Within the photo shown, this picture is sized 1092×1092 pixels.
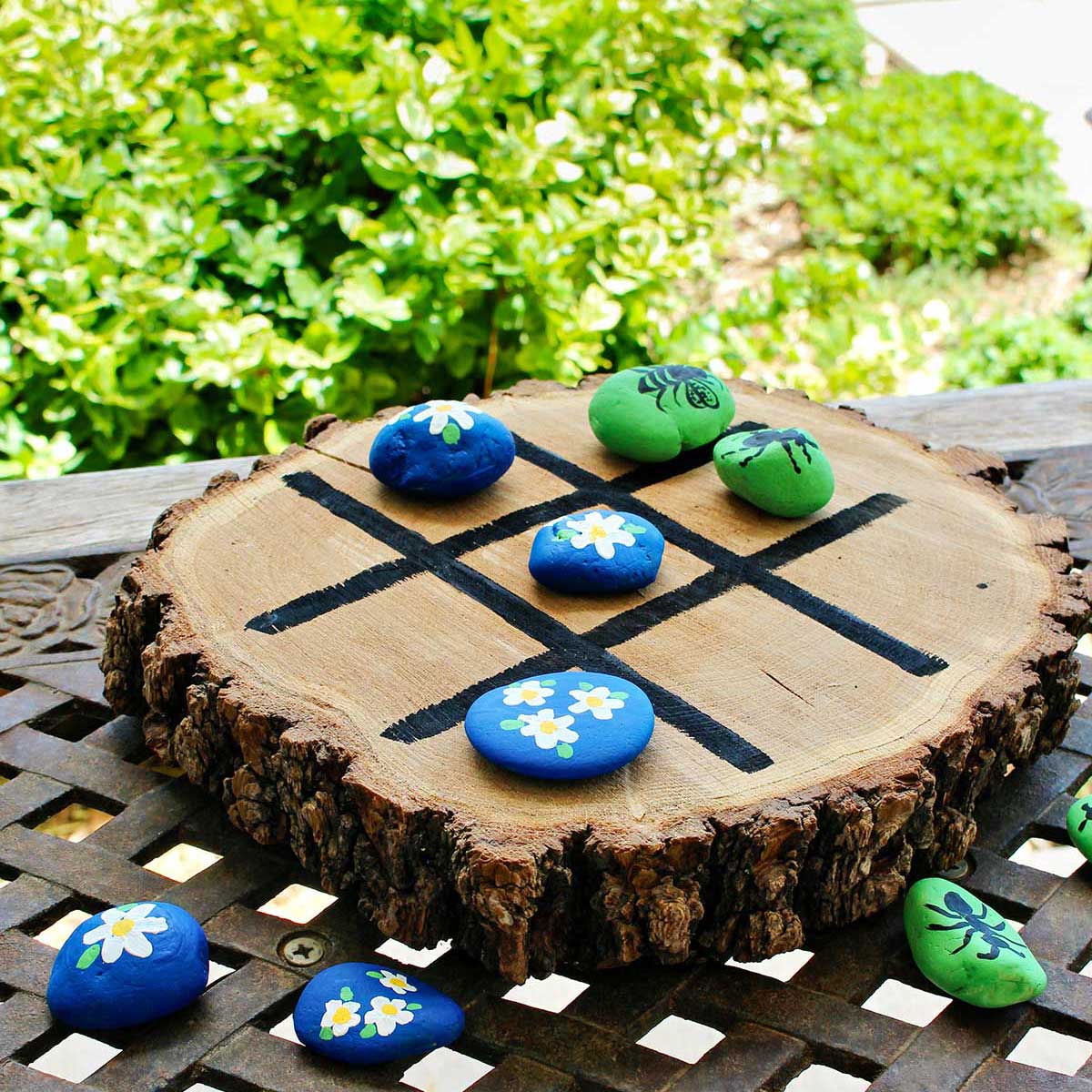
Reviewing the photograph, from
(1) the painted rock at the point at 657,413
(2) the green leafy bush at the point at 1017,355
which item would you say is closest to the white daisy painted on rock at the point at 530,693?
(1) the painted rock at the point at 657,413

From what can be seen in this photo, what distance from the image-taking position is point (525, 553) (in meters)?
1.70

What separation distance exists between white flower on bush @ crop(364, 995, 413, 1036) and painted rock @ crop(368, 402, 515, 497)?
69cm

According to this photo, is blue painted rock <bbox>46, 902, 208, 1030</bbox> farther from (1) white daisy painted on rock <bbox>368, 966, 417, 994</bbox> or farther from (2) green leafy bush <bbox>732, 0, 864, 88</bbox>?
(2) green leafy bush <bbox>732, 0, 864, 88</bbox>

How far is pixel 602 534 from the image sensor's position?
1.61 m

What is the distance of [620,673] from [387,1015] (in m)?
0.43

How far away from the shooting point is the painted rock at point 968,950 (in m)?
1.33

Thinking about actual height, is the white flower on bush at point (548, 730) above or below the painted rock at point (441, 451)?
below

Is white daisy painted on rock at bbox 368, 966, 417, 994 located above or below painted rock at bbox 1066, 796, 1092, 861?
below

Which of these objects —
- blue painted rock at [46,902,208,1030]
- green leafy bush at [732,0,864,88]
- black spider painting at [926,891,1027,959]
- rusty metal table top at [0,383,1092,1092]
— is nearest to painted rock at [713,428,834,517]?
rusty metal table top at [0,383,1092,1092]

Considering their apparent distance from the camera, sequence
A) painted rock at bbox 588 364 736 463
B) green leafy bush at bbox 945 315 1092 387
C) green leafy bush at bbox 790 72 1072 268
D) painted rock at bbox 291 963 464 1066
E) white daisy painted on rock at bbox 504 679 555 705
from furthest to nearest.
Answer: green leafy bush at bbox 790 72 1072 268, green leafy bush at bbox 945 315 1092 387, painted rock at bbox 588 364 736 463, white daisy painted on rock at bbox 504 679 555 705, painted rock at bbox 291 963 464 1066

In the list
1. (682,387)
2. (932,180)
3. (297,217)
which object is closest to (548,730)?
(682,387)

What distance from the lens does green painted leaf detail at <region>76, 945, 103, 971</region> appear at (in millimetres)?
1292

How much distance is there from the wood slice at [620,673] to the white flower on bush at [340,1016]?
0.10m

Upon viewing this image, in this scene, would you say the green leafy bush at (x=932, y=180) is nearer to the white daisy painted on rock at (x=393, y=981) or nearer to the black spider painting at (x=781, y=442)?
the black spider painting at (x=781, y=442)
